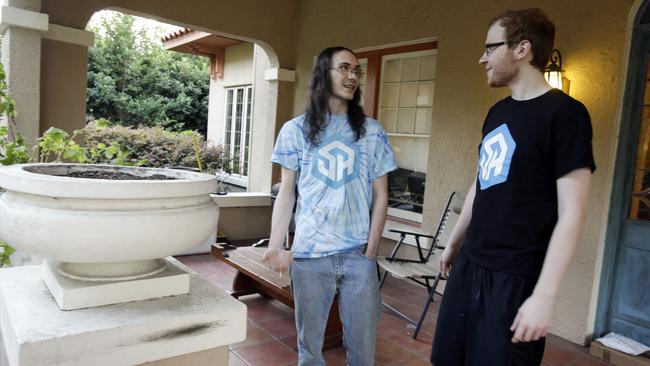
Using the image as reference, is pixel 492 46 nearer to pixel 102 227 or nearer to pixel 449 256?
pixel 449 256

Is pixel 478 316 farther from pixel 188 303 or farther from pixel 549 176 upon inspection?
pixel 188 303

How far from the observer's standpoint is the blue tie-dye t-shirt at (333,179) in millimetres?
1701

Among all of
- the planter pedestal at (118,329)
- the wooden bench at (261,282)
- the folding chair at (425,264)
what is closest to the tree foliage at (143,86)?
the wooden bench at (261,282)

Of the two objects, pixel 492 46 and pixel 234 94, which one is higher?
pixel 234 94

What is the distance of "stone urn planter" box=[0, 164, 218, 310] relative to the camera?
0.97m

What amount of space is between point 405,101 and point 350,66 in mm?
3015

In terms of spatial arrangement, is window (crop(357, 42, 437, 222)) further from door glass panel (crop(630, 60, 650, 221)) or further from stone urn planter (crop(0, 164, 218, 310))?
stone urn planter (crop(0, 164, 218, 310))

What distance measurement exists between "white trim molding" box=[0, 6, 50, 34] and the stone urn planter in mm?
3642

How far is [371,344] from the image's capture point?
1.74 meters

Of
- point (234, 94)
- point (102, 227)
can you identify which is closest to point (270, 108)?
point (234, 94)

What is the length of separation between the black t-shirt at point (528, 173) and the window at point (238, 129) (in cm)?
723

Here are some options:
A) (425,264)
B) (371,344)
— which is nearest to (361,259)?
(371,344)

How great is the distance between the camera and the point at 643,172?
3010mm

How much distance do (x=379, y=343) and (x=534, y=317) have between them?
6.61ft
